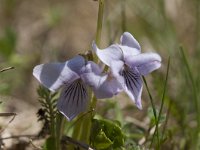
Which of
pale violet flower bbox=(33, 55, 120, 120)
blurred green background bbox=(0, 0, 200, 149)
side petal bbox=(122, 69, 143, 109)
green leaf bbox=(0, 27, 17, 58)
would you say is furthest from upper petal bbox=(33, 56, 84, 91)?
green leaf bbox=(0, 27, 17, 58)

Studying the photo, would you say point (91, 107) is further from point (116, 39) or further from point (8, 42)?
point (116, 39)

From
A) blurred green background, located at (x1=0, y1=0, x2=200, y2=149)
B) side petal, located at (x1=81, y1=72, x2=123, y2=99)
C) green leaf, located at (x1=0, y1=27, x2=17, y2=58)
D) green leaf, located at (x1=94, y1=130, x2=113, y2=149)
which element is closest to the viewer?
side petal, located at (x1=81, y1=72, x2=123, y2=99)

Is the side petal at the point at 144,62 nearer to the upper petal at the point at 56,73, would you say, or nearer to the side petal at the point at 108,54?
the side petal at the point at 108,54

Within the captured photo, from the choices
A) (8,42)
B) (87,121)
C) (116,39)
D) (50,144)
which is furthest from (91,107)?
(116,39)

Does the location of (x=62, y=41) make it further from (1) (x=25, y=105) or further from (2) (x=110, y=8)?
(1) (x=25, y=105)

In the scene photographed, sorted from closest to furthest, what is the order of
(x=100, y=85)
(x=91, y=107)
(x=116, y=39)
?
(x=100, y=85) < (x=91, y=107) < (x=116, y=39)

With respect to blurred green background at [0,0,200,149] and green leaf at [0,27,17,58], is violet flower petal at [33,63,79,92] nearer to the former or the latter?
blurred green background at [0,0,200,149]

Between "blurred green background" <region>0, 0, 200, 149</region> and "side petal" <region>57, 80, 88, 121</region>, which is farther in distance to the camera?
"blurred green background" <region>0, 0, 200, 149</region>
